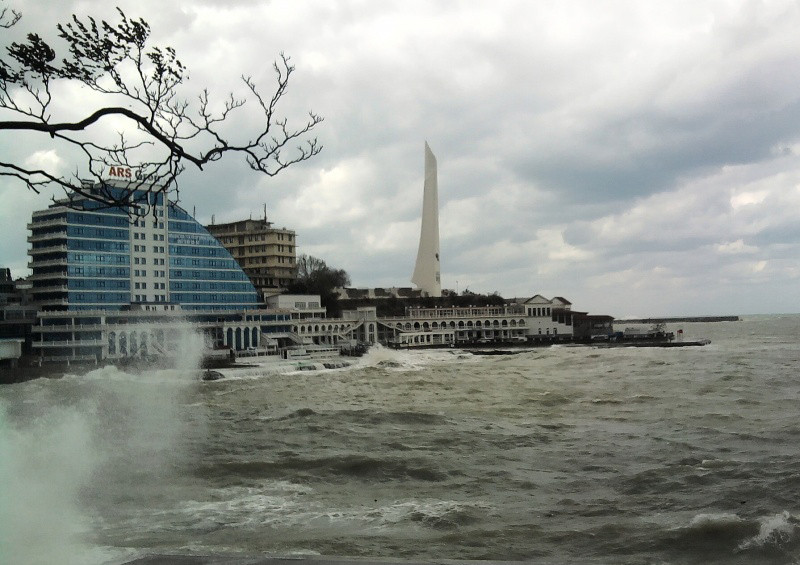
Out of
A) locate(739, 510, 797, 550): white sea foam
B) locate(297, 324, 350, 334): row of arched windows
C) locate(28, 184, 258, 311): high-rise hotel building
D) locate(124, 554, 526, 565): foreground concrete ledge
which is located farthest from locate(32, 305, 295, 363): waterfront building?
locate(124, 554, 526, 565): foreground concrete ledge

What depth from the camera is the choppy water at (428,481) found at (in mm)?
5469

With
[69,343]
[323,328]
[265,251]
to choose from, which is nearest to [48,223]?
[69,343]

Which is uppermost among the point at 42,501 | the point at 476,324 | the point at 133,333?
the point at 133,333

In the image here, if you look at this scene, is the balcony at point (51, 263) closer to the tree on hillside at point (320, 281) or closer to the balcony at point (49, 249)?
the balcony at point (49, 249)

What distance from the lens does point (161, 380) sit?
106ft

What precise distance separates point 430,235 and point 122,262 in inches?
1592

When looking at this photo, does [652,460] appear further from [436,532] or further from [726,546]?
[436,532]

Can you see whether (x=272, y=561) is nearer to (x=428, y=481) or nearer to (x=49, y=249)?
(x=428, y=481)

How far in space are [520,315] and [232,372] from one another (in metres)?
40.7

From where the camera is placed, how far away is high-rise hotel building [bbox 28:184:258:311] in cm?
4125

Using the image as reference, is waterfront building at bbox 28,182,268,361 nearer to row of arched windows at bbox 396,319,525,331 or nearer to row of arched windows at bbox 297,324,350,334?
row of arched windows at bbox 297,324,350,334

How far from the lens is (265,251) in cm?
7231

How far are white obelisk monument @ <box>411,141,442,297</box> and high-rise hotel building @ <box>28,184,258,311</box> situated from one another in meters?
31.0

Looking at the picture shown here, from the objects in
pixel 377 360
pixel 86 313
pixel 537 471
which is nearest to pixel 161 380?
pixel 86 313
